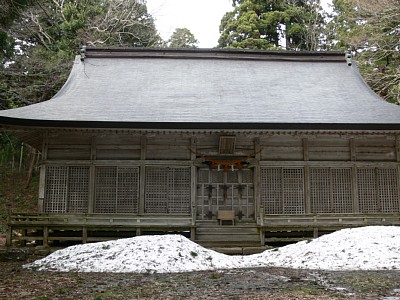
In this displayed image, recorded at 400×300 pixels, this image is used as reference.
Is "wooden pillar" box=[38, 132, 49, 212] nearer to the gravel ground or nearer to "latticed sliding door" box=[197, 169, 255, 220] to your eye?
the gravel ground

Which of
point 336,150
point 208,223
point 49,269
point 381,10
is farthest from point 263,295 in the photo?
point 381,10

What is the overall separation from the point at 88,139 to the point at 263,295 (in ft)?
30.1

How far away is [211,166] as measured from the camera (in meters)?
13.8

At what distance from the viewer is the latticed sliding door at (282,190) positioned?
13812 millimetres

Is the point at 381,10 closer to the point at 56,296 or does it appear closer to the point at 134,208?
the point at 134,208

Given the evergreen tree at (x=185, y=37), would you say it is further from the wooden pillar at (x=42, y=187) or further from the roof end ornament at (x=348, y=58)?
the wooden pillar at (x=42, y=187)

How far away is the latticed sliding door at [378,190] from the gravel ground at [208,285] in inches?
230

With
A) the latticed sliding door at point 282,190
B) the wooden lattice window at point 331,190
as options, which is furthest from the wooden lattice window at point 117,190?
the wooden lattice window at point 331,190

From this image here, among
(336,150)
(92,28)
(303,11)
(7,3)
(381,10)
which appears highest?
(303,11)

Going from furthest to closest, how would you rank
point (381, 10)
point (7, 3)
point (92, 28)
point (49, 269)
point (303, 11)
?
1. point (303, 11)
2. point (92, 28)
3. point (381, 10)
4. point (49, 269)
5. point (7, 3)

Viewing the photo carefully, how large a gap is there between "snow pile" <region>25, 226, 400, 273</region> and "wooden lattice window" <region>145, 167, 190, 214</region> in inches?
110

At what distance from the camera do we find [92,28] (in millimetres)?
26891

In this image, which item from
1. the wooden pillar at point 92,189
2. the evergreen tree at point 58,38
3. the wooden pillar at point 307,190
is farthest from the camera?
the evergreen tree at point 58,38

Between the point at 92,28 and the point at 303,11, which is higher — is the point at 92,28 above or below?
below
